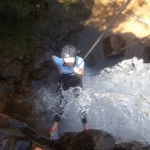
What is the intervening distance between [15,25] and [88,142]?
151 inches

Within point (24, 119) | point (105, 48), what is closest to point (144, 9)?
point (105, 48)

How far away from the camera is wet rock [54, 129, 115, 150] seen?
3862mm

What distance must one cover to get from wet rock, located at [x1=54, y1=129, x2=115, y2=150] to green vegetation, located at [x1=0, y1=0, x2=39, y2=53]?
300 centimetres

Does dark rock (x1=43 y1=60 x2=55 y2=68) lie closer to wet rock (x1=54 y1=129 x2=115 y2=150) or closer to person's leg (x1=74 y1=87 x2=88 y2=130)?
person's leg (x1=74 y1=87 x2=88 y2=130)

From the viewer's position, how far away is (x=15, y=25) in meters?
5.87

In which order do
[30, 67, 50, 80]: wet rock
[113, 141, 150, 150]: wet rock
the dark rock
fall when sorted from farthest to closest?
the dark rock, [30, 67, 50, 80]: wet rock, [113, 141, 150, 150]: wet rock

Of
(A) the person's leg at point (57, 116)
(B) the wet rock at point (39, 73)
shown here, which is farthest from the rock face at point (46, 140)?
(B) the wet rock at point (39, 73)

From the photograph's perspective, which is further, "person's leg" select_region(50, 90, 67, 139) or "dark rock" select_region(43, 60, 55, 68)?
"dark rock" select_region(43, 60, 55, 68)

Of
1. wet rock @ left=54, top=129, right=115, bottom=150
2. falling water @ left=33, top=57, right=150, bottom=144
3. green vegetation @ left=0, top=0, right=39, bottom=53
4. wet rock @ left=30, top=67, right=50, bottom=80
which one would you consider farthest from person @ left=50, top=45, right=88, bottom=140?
green vegetation @ left=0, top=0, right=39, bottom=53

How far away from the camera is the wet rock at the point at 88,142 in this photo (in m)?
3.86

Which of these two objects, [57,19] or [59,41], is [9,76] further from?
[57,19]

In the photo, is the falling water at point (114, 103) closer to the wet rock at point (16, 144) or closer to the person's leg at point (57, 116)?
the person's leg at point (57, 116)

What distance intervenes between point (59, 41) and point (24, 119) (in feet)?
8.78

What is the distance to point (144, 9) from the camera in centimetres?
733
